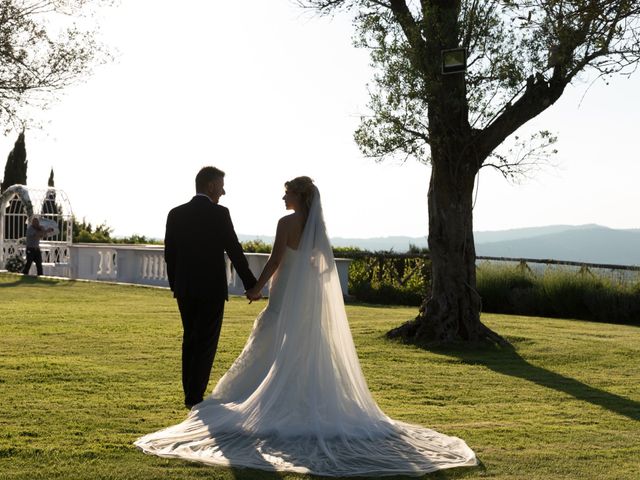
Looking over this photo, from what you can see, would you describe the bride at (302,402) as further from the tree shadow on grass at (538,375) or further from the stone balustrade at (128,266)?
the stone balustrade at (128,266)

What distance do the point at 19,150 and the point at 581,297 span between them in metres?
35.4

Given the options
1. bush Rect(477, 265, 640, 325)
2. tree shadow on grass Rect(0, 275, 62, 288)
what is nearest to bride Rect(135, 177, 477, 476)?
bush Rect(477, 265, 640, 325)

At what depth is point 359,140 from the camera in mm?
16656

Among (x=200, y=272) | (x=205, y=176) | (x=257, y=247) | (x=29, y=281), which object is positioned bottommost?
(x=29, y=281)

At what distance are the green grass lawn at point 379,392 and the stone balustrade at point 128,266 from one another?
651 centimetres

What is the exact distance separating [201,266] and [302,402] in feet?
5.68

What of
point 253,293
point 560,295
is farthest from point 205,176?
point 560,295

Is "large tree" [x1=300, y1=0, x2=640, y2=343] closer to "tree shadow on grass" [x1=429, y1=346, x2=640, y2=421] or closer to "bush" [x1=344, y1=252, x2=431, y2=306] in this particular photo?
"tree shadow on grass" [x1=429, y1=346, x2=640, y2=421]

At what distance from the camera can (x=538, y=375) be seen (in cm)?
1352

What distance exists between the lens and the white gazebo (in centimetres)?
3622

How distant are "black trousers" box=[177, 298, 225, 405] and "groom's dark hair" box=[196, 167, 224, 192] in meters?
1.01

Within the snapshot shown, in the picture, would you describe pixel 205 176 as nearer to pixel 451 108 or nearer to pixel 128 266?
pixel 451 108

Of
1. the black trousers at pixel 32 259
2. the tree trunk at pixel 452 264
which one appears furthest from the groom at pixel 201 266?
the black trousers at pixel 32 259

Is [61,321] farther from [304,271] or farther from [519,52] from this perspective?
[304,271]
